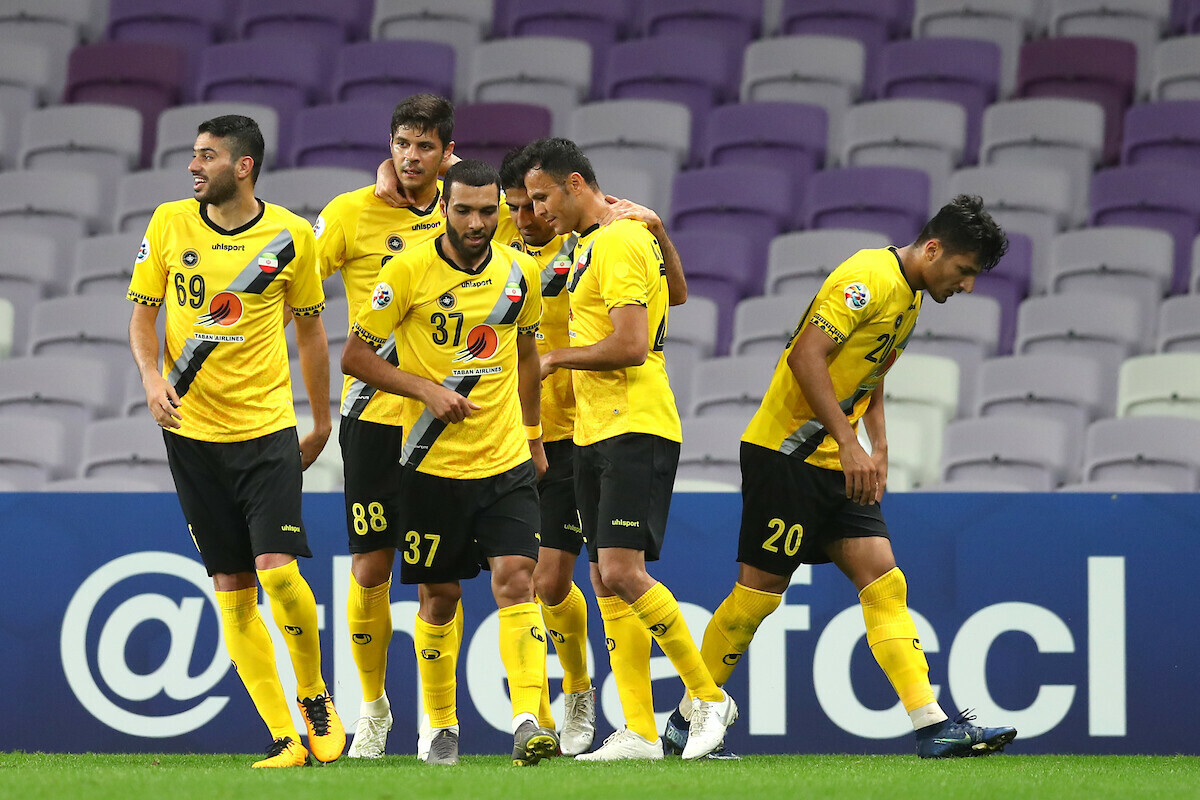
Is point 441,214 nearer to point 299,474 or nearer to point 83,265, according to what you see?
point 299,474

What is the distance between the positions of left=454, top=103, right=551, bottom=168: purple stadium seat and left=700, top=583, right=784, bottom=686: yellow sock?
6445mm

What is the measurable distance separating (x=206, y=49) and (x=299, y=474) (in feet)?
27.4

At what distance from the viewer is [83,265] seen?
35.5 ft

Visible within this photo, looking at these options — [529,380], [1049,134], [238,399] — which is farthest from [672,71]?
[238,399]

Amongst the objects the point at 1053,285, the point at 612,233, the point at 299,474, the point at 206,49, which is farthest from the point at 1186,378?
the point at 206,49

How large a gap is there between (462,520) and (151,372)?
1134mm

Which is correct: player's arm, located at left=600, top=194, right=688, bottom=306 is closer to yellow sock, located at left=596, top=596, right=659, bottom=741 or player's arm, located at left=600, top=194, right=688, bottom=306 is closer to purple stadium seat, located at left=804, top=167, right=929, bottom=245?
yellow sock, located at left=596, top=596, right=659, bottom=741

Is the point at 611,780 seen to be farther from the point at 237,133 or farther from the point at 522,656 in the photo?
the point at 237,133

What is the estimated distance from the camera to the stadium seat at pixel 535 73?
1243cm

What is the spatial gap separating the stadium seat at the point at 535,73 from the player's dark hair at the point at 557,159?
692 cm

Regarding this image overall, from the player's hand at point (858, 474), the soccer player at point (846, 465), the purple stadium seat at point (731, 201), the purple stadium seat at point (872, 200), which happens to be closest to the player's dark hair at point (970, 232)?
the soccer player at point (846, 465)

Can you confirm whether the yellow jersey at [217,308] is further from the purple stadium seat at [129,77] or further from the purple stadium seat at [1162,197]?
the purple stadium seat at [129,77]

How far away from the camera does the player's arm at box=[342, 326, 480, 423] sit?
→ 16.7 ft

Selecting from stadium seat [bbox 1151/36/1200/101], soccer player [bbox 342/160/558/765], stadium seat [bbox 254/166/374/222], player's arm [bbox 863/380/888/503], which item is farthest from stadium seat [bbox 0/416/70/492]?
A: stadium seat [bbox 1151/36/1200/101]
